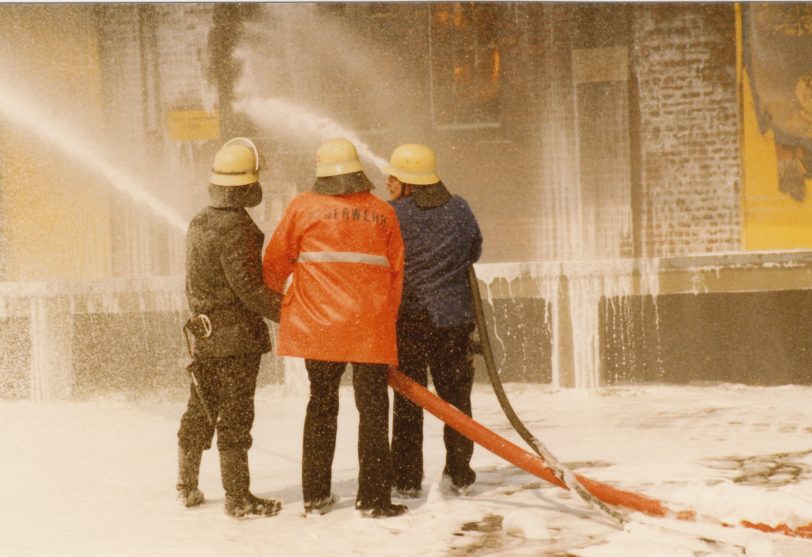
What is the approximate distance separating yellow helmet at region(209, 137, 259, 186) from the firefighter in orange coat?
22cm

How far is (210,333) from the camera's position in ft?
12.4

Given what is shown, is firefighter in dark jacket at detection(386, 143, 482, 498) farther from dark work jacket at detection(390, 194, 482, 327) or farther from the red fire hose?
the red fire hose

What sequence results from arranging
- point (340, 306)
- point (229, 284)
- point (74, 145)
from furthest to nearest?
point (74, 145)
point (229, 284)
point (340, 306)

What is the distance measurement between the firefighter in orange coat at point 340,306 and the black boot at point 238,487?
0.19 meters

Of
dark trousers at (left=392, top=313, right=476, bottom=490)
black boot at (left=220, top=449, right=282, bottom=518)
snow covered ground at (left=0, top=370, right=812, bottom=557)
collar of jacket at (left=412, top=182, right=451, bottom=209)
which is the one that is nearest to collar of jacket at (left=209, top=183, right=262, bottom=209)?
collar of jacket at (left=412, top=182, right=451, bottom=209)

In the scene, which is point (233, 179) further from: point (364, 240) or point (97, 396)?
point (97, 396)

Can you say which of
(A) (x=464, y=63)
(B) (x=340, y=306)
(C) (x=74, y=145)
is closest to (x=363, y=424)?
(B) (x=340, y=306)

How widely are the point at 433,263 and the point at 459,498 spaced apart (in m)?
0.87

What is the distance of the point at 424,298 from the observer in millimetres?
4078

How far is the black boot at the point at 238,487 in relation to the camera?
3.78 meters

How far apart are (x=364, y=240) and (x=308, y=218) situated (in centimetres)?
20

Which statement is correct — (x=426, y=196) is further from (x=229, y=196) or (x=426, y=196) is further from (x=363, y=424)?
(x=363, y=424)

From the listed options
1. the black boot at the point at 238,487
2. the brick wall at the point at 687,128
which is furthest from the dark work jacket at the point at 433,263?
the brick wall at the point at 687,128

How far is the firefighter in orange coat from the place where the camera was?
145 inches
